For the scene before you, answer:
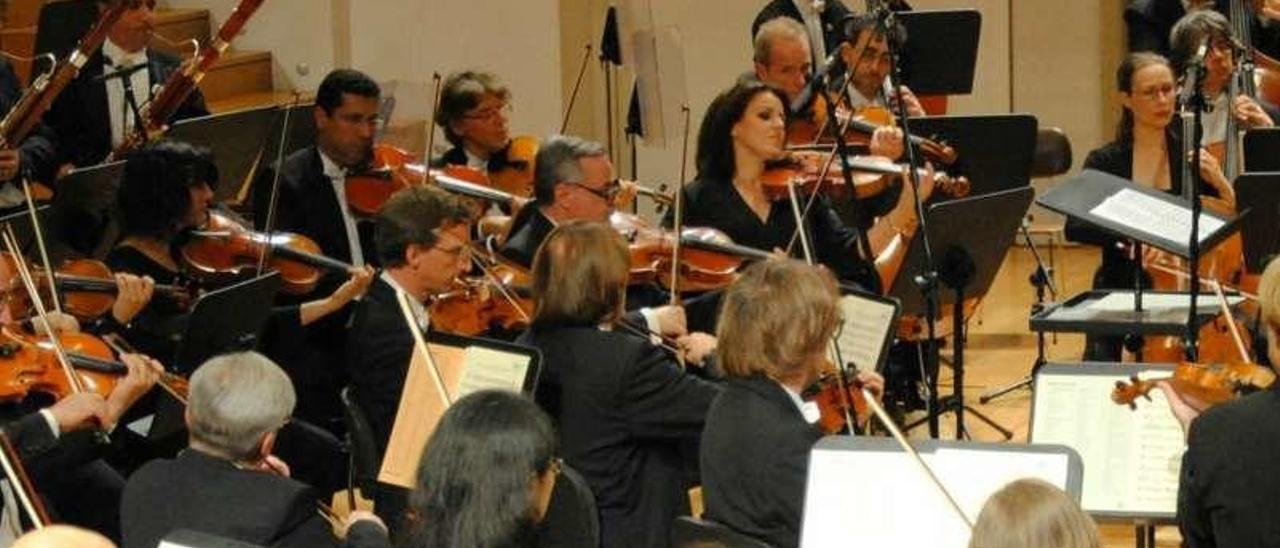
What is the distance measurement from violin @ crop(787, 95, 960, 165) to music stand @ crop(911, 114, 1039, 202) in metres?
0.05

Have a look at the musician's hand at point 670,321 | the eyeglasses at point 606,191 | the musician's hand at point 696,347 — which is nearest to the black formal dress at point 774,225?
the eyeglasses at point 606,191

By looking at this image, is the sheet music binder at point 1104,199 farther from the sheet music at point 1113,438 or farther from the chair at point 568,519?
the chair at point 568,519

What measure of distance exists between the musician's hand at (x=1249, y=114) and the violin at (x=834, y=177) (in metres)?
0.85

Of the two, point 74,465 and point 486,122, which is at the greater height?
point 486,122

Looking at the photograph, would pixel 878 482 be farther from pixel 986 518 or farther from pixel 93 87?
pixel 93 87

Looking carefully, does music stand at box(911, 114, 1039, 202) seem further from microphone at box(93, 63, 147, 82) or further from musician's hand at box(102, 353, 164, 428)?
musician's hand at box(102, 353, 164, 428)

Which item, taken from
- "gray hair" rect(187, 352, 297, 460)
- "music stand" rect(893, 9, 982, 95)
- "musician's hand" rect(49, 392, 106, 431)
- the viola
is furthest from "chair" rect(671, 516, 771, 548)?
"music stand" rect(893, 9, 982, 95)

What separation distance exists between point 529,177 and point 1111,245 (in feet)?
→ 5.95

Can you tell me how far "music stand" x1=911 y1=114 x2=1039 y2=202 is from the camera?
22.7 feet

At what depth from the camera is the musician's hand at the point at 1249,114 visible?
6738 millimetres

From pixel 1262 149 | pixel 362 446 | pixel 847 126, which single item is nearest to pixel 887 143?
pixel 847 126

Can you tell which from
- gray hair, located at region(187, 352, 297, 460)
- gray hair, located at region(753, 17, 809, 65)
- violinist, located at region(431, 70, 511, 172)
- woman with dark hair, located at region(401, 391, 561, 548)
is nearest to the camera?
woman with dark hair, located at region(401, 391, 561, 548)

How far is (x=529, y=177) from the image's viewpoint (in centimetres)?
690

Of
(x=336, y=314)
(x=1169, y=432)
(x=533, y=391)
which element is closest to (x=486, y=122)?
(x=336, y=314)
